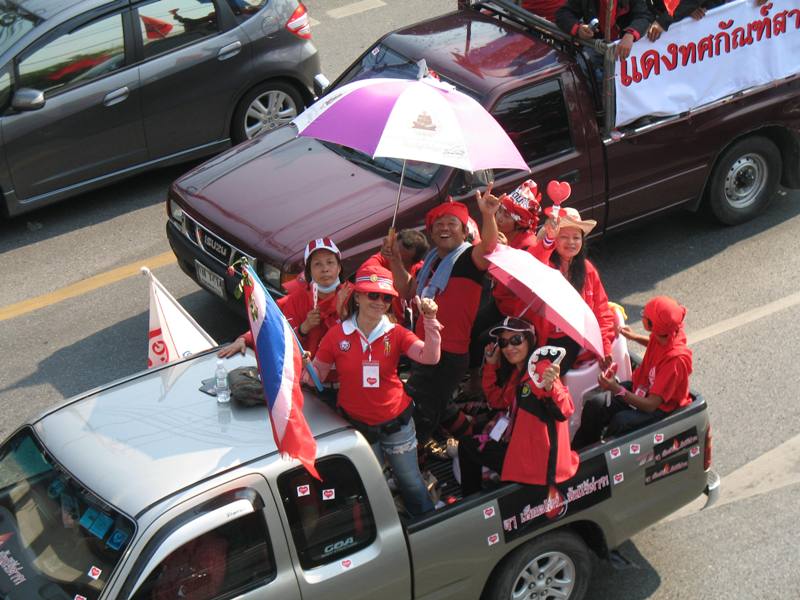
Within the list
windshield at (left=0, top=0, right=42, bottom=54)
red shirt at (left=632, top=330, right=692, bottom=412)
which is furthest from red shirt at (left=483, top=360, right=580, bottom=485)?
windshield at (left=0, top=0, right=42, bottom=54)

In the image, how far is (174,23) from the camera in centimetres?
1042

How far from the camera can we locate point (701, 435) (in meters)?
5.93

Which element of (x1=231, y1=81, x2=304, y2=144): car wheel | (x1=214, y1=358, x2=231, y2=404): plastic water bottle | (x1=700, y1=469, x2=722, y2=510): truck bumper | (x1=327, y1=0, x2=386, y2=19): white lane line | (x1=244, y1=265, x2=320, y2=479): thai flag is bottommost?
(x1=700, y1=469, x2=722, y2=510): truck bumper

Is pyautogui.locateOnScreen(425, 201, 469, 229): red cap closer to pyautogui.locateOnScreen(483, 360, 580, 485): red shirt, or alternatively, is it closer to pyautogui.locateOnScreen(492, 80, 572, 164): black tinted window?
pyautogui.locateOnScreen(483, 360, 580, 485): red shirt

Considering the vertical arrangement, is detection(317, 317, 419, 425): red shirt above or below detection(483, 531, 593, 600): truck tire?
above

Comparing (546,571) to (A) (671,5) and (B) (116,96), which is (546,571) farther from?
(B) (116,96)

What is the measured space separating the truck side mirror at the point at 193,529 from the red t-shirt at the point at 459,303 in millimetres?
1882

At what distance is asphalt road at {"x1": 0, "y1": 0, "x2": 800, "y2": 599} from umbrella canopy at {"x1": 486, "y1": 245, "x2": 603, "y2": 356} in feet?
5.26

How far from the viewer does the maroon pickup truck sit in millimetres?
7781

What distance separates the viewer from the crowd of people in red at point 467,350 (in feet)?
18.0

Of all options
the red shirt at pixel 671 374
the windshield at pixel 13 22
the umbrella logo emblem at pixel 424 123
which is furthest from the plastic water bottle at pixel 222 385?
the windshield at pixel 13 22

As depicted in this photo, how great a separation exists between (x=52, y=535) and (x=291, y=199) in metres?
3.53

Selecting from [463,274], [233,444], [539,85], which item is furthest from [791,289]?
[233,444]

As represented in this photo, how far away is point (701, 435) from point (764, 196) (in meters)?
4.48
